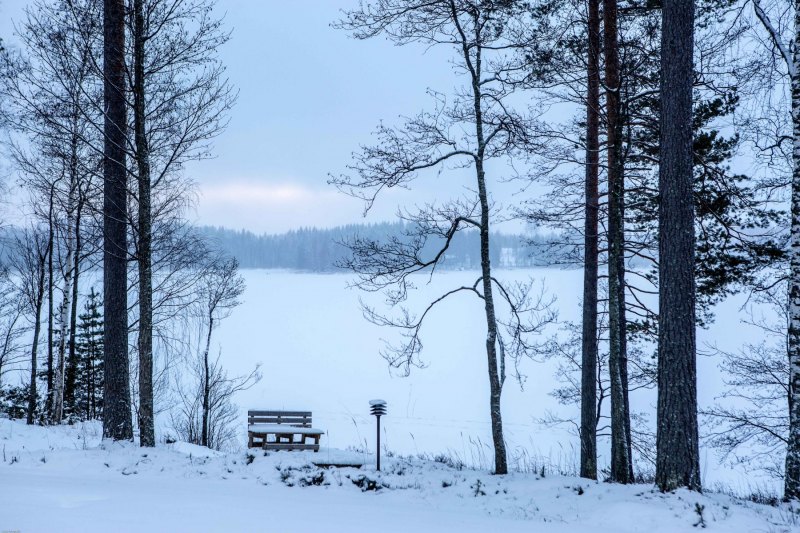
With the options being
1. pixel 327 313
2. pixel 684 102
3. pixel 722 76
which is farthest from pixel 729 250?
pixel 327 313

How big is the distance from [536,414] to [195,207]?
82.2 feet

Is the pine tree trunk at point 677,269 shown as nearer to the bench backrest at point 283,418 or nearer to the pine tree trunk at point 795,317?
the pine tree trunk at point 795,317

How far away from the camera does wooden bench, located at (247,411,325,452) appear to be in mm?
12547

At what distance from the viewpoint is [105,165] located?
362 inches

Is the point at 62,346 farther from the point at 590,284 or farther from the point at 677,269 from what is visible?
the point at 677,269

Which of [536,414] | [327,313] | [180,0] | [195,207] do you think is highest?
[180,0]

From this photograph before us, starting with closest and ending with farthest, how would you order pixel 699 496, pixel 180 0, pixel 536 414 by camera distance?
pixel 699 496 → pixel 180 0 → pixel 536 414

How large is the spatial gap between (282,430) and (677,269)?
9285 mm

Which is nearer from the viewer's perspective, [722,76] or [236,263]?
[722,76]

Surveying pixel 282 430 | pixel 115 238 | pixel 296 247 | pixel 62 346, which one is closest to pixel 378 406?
pixel 282 430

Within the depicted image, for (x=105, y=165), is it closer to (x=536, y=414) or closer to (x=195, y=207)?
(x=195, y=207)

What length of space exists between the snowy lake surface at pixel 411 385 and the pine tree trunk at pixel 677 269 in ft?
43.3

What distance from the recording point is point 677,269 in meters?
6.56

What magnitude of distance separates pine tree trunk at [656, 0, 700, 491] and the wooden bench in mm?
7612
